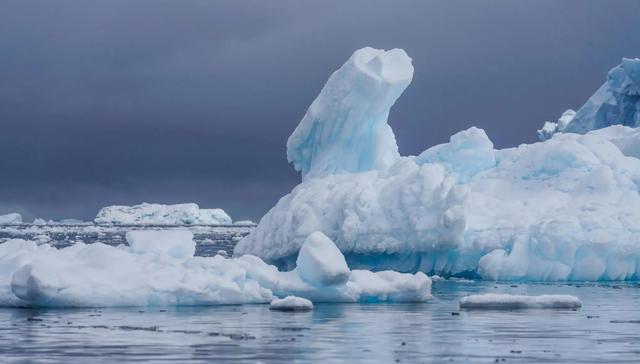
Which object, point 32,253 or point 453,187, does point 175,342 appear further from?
point 453,187

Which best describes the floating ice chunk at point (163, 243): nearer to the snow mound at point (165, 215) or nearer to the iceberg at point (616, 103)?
the iceberg at point (616, 103)

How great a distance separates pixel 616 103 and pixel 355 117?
19.2 meters

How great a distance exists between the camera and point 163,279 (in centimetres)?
2344

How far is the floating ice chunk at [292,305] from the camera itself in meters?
22.8

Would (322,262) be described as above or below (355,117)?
below

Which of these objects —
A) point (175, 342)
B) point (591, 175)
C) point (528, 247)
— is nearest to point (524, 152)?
point (591, 175)

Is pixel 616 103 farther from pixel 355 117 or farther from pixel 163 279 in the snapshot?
pixel 163 279

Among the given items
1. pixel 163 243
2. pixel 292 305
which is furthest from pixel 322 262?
pixel 163 243

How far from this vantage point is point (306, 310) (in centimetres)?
2295

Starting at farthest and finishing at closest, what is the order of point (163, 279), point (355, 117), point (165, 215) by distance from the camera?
1. point (165, 215)
2. point (355, 117)
3. point (163, 279)

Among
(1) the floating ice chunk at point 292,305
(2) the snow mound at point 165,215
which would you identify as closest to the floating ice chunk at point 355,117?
(1) the floating ice chunk at point 292,305

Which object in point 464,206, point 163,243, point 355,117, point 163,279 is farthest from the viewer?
point 355,117

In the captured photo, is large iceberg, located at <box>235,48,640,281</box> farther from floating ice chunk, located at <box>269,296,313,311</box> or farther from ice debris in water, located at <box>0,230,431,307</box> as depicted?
floating ice chunk, located at <box>269,296,313,311</box>

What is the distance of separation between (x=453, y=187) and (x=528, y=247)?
2867mm
